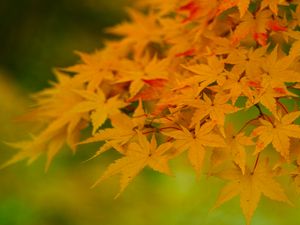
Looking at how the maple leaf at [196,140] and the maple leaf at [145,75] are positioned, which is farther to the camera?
the maple leaf at [145,75]

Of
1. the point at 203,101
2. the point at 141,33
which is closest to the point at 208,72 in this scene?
the point at 203,101

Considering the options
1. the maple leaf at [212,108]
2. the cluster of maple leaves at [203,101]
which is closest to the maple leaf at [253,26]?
the cluster of maple leaves at [203,101]

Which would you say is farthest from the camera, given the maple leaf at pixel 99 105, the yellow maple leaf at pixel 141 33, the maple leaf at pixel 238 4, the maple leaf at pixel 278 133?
the yellow maple leaf at pixel 141 33

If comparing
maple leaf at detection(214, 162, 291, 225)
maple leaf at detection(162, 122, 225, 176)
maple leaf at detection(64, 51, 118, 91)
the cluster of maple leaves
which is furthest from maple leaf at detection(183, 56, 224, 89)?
maple leaf at detection(64, 51, 118, 91)

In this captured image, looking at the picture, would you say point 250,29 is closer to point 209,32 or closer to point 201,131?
point 209,32

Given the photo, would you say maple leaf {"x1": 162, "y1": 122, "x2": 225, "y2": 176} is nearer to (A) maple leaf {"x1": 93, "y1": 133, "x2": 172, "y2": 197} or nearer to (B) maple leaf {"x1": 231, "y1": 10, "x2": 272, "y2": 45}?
(A) maple leaf {"x1": 93, "y1": 133, "x2": 172, "y2": 197}

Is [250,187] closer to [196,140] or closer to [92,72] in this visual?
[196,140]

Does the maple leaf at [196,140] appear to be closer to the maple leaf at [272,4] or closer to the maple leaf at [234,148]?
the maple leaf at [234,148]

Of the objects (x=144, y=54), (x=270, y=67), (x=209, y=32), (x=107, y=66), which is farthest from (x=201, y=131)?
(x=144, y=54)
